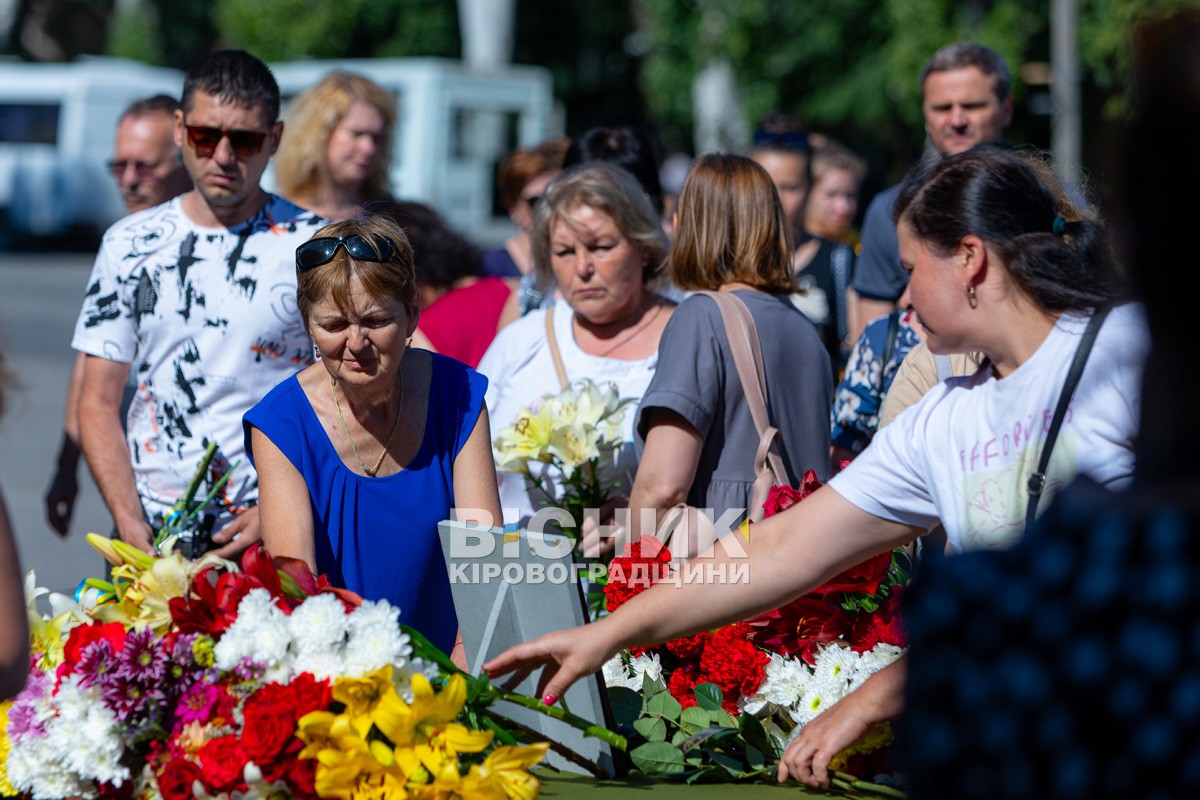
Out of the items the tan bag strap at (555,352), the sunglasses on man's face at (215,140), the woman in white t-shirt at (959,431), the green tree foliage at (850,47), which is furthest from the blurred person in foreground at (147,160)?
the green tree foliage at (850,47)

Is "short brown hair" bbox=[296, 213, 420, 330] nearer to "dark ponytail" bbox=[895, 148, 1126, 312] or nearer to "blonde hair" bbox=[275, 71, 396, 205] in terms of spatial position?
"dark ponytail" bbox=[895, 148, 1126, 312]

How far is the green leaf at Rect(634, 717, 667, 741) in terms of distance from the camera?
97.7 inches

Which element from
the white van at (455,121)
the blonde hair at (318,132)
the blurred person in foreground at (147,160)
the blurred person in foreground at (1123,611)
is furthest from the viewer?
the white van at (455,121)

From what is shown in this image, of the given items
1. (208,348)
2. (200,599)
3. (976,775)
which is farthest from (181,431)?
(976,775)

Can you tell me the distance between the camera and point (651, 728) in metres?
2.50

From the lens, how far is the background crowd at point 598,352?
2289 millimetres

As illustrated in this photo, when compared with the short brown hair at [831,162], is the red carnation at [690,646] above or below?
below

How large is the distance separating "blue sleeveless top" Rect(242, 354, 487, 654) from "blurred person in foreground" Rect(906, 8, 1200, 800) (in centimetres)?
156

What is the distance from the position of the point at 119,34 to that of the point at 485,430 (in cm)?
3078

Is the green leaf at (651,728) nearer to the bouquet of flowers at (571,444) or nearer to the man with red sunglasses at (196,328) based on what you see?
the bouquet of flowers at (571,444)

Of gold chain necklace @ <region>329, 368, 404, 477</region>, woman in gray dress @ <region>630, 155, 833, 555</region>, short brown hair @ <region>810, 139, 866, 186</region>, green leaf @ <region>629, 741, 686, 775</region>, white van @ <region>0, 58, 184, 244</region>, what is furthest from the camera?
white van @ <region>0, 58, 184, 244</region>

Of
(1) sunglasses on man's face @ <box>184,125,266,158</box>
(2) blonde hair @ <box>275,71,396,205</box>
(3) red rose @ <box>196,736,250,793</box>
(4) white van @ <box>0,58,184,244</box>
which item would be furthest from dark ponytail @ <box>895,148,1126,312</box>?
(4) white van @ <box>0,58,184,244</box>

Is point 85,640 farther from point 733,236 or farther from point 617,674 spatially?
point 733,236

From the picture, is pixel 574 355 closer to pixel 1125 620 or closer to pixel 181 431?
pixel 181 431
